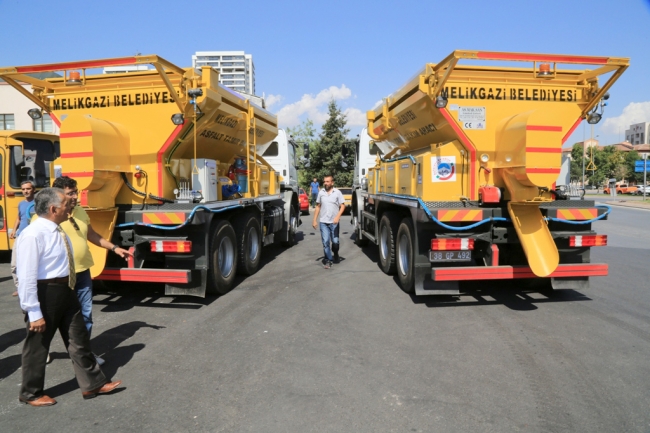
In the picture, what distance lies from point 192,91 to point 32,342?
3688mm

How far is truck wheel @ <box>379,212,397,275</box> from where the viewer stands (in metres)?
7.92

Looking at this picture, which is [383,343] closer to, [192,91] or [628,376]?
[628,376]

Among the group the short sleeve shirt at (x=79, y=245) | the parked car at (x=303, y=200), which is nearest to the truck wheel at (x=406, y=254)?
the short sleeve shirt at (x=79, y=245)

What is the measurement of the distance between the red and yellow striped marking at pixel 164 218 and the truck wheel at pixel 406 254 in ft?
10.3

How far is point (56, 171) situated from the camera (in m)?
6.04

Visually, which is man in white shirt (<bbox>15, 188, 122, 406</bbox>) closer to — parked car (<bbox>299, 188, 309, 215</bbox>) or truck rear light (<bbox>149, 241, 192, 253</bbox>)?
truck rear light (<bbox>149, 241, 192, 253</bbox>)

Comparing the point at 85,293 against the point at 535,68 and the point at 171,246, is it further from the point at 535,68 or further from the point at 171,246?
the point at 535,68

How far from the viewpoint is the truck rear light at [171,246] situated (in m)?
5.98

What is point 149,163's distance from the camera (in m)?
6.58

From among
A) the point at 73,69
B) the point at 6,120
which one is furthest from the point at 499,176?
the point at 6,120

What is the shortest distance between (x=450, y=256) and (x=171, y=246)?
11.8ft

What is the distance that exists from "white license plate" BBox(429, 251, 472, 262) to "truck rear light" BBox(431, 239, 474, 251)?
3.6 inches

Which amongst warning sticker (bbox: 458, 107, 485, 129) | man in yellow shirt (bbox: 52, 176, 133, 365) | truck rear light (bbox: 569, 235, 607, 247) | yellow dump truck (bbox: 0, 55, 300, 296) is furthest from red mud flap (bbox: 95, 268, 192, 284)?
truck rear light (bbox: 569, 235, 607, 247)

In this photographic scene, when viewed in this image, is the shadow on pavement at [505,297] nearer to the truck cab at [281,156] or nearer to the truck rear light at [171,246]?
the truck rear light at [171,246]
